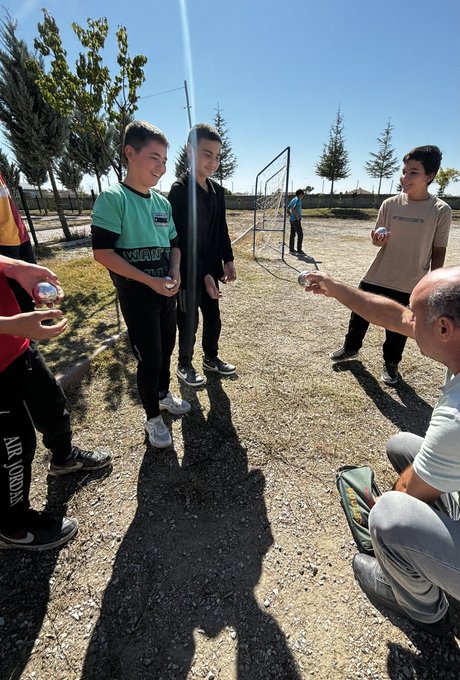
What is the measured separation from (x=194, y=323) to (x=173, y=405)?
0.78 m

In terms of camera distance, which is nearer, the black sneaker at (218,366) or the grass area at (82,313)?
the black sneaker at (218,366)

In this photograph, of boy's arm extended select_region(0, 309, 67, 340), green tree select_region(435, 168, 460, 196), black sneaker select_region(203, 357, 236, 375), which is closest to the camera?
boy's arm extended select_region(0, 309, 67, 340)

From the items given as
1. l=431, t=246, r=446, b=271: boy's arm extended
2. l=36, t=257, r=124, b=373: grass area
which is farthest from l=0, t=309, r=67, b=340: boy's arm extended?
l=431, t=246, r=446, b=271: boy's arm extended

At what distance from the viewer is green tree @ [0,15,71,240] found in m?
9.32

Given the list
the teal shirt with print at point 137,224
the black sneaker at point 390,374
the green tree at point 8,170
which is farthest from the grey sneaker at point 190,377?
the green tree at point 8,170

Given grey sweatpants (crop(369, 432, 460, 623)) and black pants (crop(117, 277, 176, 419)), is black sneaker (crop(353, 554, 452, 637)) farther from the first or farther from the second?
black pants (crop(117, 277, 176, 419))

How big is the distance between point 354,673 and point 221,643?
529 millimetres

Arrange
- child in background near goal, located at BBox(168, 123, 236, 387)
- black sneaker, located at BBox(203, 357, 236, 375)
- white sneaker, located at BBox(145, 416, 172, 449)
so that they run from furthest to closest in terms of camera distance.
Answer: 1. black sneaker, located at BBox(203, 357, 236, 375)
2. child in background near goal, located at BBox(168, 123, 236, 387)
3. white sneaker, located at BBox(145, 416, 172, 449)

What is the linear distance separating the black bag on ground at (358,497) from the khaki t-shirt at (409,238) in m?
1.86

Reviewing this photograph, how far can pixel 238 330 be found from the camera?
4551mm

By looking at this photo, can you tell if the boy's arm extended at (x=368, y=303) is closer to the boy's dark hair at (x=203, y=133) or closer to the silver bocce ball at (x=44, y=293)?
the boy's dark hair at (x=203, y=133)

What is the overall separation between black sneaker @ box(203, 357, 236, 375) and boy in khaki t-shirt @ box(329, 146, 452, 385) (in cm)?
156

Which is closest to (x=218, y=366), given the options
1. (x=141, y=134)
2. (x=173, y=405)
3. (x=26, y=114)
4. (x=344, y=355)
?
(x=173, y=405)

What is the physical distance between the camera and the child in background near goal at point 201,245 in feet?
8.34
